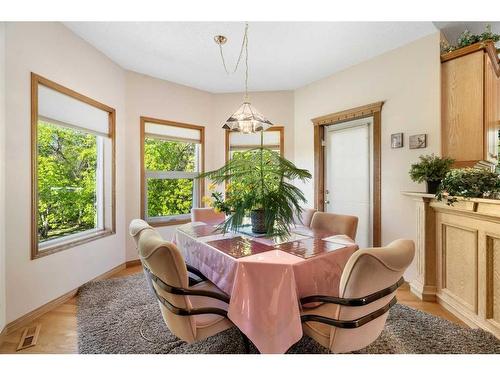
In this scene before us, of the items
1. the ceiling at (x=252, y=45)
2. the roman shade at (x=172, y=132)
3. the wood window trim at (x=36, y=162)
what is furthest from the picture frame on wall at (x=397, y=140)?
the wood window trim at (x=36, y=162)

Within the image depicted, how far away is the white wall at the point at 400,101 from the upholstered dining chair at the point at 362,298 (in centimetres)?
182

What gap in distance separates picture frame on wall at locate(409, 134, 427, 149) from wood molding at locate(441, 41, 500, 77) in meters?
0.76

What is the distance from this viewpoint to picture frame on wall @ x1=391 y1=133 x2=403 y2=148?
2754 millimetres

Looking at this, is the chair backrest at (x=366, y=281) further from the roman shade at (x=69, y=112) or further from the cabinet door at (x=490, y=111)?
the roman shade at (x=69, y=112)

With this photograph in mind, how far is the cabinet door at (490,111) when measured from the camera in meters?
2.25

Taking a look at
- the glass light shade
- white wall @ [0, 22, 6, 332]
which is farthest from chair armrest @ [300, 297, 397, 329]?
white wall @ [0, 22, 6, 332]

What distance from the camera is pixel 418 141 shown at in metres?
2.59

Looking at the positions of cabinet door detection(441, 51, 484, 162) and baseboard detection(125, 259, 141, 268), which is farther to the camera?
baseboard detection(125, 259, 141, 268)

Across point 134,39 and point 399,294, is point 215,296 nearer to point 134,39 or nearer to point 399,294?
point 399,294

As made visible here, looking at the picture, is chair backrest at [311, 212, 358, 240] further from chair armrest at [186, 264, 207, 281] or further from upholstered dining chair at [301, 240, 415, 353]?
chair armrest at [186, 264, 207, 281]

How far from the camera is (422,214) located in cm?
242

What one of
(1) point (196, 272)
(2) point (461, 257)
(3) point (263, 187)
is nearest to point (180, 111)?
(3) point (263, 187)
